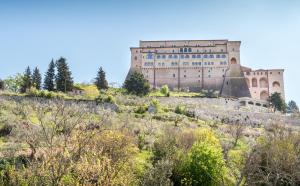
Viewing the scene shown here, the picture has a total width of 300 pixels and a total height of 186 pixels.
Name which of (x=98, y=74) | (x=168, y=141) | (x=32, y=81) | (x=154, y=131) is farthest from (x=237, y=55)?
(x=168, y=141)

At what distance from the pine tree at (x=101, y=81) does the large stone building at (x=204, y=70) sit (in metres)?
11.8

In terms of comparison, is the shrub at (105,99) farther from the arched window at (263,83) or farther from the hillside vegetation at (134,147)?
the arched window at (263,83)

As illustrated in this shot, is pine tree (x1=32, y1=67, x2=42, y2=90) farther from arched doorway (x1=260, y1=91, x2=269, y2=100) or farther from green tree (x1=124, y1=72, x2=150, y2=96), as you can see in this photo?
arched doorway (x1=260, y1=91, x2=269, y2=100)

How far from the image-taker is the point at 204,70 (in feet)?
295

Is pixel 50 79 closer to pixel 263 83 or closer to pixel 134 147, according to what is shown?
pixel 134 147

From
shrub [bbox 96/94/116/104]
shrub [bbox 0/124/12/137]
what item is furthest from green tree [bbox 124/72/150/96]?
shrub [bbox 0/124/12/137]

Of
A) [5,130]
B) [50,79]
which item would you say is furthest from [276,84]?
[5,130]

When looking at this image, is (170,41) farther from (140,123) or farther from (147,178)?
(147,178)

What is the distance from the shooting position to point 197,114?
200ft

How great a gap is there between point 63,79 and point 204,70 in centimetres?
3326

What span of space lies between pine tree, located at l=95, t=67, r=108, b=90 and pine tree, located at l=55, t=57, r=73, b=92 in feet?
25.6

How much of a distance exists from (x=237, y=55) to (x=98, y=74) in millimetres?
31352

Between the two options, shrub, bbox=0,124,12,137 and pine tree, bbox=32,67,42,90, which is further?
pine tree, bbox=32,67,42,90

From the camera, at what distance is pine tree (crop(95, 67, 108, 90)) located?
7850cm
